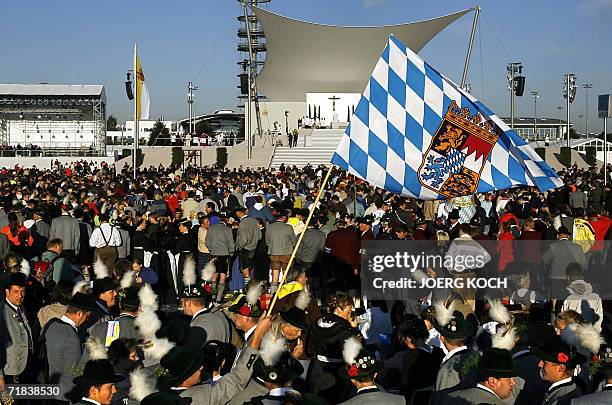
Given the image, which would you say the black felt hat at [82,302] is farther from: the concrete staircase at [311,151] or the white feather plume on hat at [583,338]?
the concrete staircase at [311,151]

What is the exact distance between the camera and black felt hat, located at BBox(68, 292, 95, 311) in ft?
16.3

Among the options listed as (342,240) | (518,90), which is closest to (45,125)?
(518,90)

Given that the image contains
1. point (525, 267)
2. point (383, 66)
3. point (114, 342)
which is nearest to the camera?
point (114, 342)

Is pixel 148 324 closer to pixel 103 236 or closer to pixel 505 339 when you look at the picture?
pixel 505 339

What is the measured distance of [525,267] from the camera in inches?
344

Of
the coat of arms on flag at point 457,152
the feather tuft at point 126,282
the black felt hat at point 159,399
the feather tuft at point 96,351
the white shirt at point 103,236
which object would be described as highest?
the coat of arms on flag at point 457,152

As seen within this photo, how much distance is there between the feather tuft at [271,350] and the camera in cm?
360

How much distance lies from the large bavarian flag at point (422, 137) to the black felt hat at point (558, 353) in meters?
2.30

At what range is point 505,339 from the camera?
4.41 metres

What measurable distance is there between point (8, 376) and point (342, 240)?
4781mm

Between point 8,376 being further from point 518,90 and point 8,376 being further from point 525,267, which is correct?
point 518,90

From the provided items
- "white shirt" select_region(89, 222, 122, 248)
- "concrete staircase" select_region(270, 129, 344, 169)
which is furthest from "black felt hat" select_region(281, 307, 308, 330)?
"concrete staircase" select_region(270, 129, 344, 169)

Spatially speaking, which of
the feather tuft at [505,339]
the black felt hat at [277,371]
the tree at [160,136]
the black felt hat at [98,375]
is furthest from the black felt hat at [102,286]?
the tree at [160,136]

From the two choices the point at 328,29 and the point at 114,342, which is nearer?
the point at 114,342
